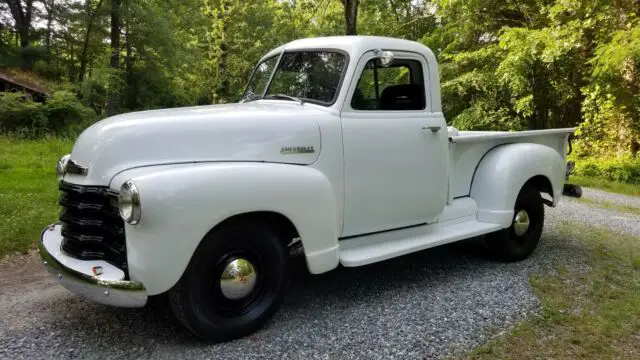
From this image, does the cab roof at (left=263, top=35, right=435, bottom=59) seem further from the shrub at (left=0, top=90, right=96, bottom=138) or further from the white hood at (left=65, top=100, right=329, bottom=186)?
the shrub at (left=0, top=90, right=96, bottom=138)

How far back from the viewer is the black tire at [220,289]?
294cm

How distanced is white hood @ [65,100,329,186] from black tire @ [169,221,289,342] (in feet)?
1.68

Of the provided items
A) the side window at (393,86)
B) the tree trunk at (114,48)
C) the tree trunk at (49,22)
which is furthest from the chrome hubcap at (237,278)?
the tree trunk at (49,22)

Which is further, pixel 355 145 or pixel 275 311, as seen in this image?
pixel 355 145

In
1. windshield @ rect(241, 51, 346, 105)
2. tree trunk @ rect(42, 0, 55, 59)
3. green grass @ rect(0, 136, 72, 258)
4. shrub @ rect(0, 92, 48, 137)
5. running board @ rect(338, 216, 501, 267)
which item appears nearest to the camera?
running board @ rect(338, 216, 501, 267)

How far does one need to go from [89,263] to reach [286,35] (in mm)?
17240

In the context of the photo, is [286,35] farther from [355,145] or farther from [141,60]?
[355,145]

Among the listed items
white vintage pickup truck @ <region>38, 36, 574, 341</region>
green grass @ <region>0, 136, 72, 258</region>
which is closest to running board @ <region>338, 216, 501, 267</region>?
white vintage pickup truck @ <region>38, 36, 574, 341</region>

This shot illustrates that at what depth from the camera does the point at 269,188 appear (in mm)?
Answer: 3076

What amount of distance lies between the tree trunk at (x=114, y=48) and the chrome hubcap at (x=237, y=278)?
681 inches

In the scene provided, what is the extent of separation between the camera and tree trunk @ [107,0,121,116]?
18.7 m

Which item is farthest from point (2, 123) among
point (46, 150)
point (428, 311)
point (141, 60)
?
point (428, 311)

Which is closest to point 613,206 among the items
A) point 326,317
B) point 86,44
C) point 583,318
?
point 583,318

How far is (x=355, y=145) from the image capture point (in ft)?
12.1
